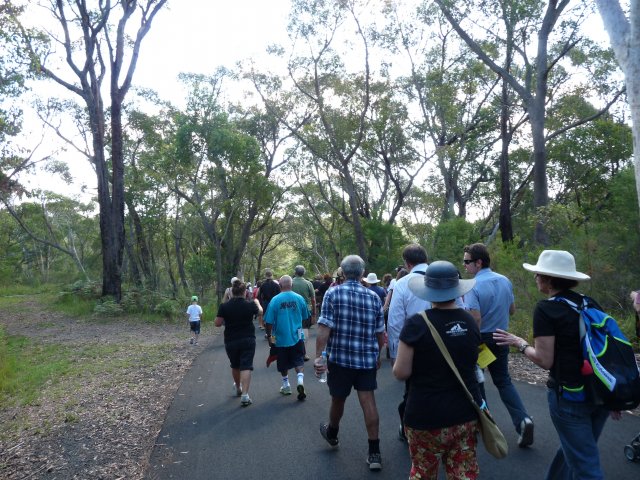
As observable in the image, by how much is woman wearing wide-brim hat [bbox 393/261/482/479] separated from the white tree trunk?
180 inches

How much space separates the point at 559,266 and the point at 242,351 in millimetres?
5400

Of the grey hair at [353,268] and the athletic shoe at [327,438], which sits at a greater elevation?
the grey hair at [353,268]

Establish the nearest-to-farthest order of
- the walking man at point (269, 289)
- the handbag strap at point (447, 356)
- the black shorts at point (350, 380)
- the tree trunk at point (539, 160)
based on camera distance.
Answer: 1. the handbag strap at point (447, 356)
2. the black shorts at point (350, 380)
3. the walking man at point (269, 289)
4. the tree trunk at point (539, 160)

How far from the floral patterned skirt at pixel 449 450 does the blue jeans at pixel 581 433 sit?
57 centimetres

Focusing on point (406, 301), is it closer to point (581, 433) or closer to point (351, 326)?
point (351, 326)

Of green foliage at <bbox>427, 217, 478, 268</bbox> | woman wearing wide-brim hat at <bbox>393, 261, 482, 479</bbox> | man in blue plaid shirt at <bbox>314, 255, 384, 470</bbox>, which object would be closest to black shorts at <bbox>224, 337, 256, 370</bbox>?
man in blue plaid shirt at <bbox>314, 255, 384, 470</bbox>

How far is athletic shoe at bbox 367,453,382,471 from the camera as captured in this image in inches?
193

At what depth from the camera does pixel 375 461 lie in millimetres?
4922

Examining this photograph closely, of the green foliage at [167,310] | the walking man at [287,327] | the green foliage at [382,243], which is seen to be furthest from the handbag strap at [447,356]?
the green foliage at [382,243]

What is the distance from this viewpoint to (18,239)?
5447 centimetres

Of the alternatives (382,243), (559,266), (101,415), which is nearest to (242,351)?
(101,415)

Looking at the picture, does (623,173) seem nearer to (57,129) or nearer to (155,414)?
(155,414)

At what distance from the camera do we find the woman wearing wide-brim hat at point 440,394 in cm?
325

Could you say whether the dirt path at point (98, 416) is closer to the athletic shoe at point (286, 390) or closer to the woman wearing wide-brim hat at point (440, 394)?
the athletic shoe at point (286, 390)
